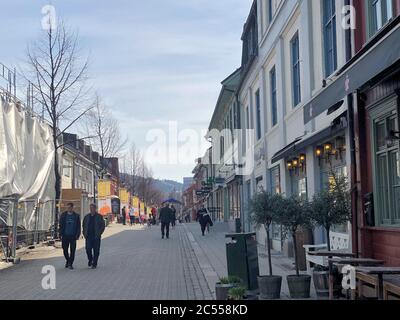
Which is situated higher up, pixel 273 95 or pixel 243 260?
pixel 273 95

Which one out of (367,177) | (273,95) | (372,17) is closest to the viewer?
(372,17)

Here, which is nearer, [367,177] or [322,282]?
[322,282]

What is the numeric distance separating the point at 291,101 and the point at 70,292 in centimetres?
915

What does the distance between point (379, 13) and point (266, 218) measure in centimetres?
381

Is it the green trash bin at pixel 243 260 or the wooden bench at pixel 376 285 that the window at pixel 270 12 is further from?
the wooden bench at pixel 376 285

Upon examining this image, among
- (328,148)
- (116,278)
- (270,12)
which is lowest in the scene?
(116,278)

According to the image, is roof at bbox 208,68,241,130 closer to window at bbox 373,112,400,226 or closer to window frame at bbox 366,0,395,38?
window frame at bbox 366,0,395,38

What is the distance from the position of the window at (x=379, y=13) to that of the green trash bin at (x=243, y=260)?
161 inches

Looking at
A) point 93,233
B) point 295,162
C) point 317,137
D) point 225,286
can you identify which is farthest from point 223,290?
point 295,162

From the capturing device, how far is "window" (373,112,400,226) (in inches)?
365

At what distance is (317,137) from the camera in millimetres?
13258

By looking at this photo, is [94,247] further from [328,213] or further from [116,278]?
[328,213]

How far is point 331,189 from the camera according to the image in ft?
34.6
